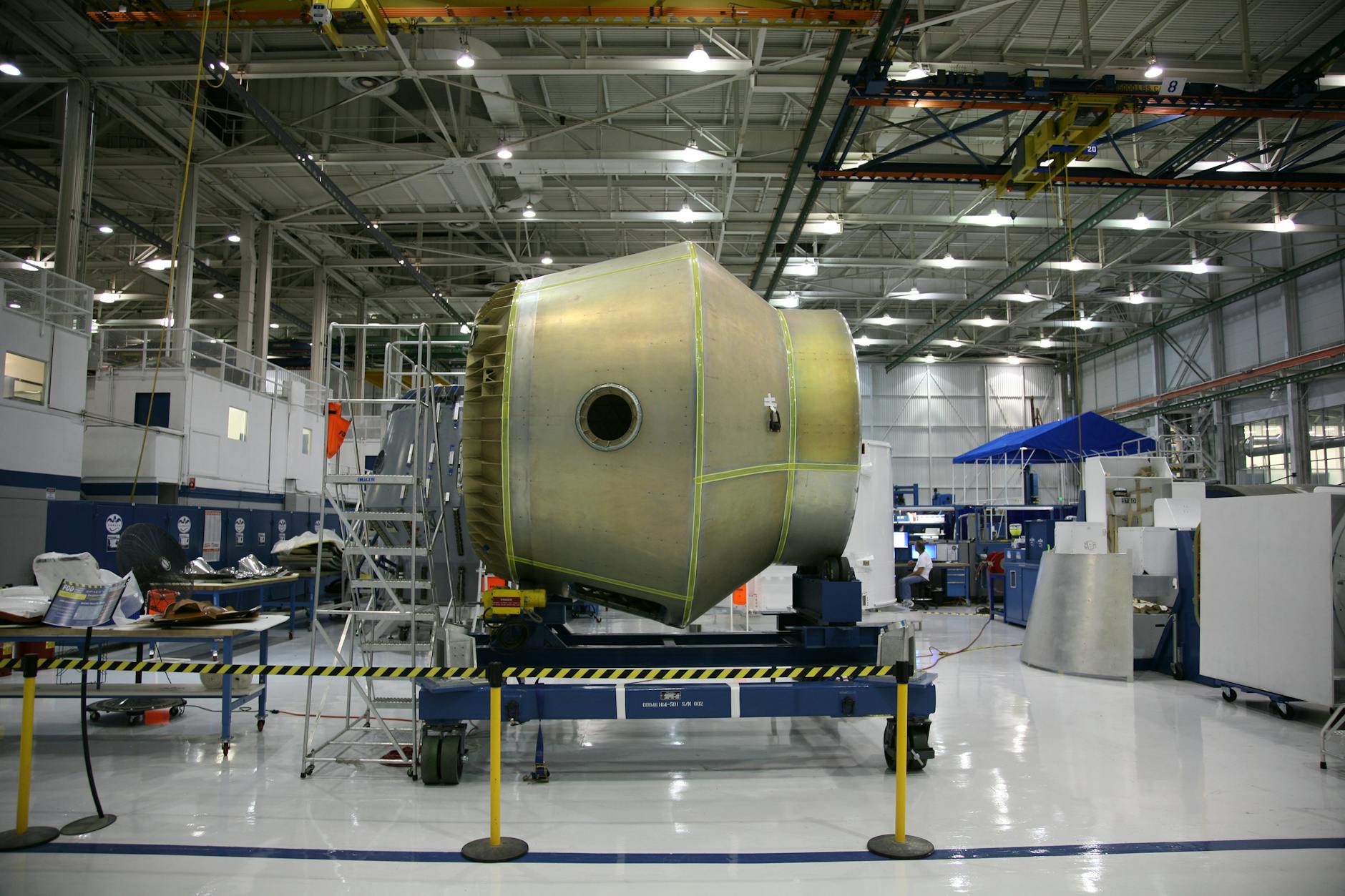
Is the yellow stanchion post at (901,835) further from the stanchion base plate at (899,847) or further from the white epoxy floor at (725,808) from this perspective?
the white epoxy floor at (725,808)

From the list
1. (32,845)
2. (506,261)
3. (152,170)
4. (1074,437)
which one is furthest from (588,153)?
(32,845)

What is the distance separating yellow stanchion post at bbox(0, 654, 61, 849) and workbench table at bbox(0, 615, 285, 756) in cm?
155

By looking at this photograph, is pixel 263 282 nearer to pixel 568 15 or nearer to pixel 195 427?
pixel 195 427

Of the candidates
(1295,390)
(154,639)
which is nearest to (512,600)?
(154,639)

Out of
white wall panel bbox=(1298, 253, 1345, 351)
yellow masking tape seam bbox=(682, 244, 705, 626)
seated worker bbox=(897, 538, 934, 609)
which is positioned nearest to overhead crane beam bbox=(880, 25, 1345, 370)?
white wall panel bbox=(1298, 253, 1345, 351)

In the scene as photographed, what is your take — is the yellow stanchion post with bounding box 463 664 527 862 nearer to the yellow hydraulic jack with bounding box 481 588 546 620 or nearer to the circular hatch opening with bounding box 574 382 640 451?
the yellow hydraulic jack with bounding box 481 588 546 620

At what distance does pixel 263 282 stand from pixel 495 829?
21.2 metres

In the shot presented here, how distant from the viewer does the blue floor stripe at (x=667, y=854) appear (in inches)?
177

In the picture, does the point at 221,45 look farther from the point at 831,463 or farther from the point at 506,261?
the point at 831,463

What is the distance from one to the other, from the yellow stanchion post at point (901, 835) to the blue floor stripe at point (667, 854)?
7cm

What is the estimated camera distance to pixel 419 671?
538cm

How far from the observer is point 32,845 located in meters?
4.65

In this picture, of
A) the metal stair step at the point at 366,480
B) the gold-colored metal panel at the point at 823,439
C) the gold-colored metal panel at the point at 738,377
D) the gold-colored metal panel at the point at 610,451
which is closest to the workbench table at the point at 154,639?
the metal stair step at the point at 366,480

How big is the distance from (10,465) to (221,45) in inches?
342
